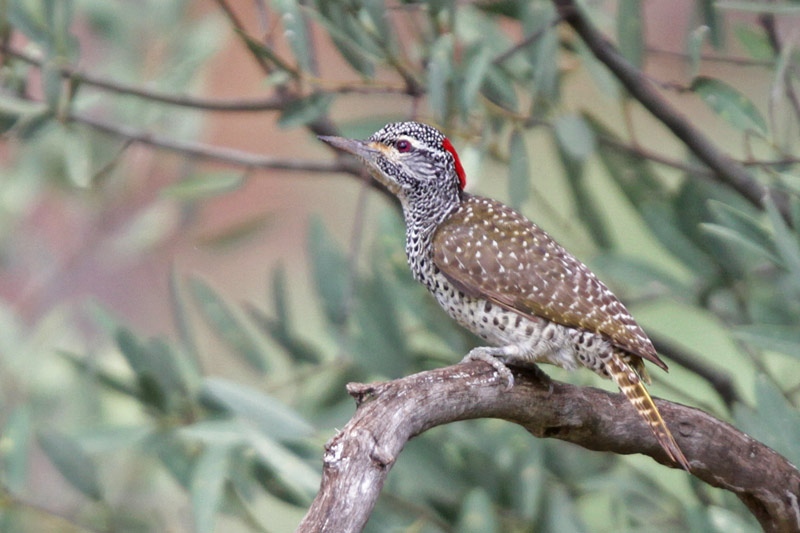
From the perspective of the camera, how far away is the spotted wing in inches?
91.0

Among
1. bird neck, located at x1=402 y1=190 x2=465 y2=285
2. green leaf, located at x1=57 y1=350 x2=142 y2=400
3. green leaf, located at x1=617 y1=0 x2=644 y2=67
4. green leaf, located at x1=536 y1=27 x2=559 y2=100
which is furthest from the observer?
green leaf, located at x1=57 y1=350 x2=142 y2=400

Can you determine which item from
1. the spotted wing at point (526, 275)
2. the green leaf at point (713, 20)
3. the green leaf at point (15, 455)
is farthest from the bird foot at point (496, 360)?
the green leaf at point (713, 20)

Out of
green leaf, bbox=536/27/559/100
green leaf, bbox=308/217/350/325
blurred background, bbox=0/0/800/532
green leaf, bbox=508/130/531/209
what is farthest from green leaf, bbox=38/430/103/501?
green leaf, bbox=536/27/559/100

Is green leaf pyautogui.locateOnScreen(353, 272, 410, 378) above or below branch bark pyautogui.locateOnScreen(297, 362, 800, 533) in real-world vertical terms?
below

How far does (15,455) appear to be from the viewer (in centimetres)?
288

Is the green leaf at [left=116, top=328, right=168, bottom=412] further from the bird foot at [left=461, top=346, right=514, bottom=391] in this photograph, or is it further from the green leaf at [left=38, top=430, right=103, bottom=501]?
the bird foot at [left=461, top=346, right=514, bottom=391]

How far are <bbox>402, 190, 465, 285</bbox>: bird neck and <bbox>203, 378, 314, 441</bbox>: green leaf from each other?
1.68 feet

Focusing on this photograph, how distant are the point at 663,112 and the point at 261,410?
140cm

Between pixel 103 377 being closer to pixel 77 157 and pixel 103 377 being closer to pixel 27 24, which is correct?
pixel 77 157

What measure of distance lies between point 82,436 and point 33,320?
3.10 m

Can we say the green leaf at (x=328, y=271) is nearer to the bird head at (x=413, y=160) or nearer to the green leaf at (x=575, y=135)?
the bird head at (x=413, y=160)

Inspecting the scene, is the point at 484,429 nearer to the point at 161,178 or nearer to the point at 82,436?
the point at 82,436

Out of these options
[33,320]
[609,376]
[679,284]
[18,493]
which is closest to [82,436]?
[18,493]

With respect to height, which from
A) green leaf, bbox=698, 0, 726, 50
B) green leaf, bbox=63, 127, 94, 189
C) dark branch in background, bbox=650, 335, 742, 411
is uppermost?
green leaf, bbox=698, 0, 726, 50
